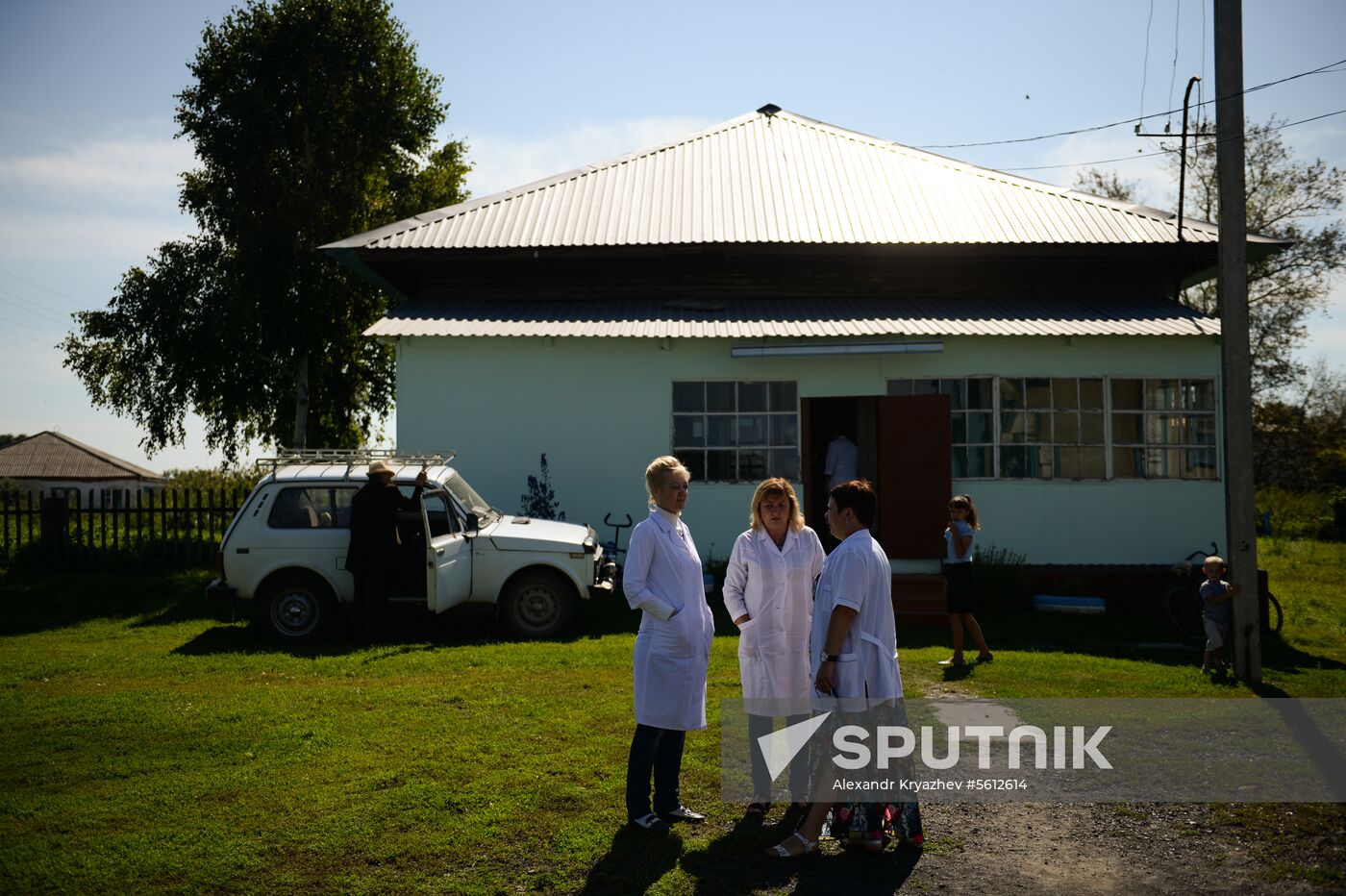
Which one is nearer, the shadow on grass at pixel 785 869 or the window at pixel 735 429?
the shadow on grass at pixel 785 869

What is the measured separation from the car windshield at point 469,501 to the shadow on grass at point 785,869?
268 inches

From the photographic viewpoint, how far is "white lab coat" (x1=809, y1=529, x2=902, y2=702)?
4820 mm

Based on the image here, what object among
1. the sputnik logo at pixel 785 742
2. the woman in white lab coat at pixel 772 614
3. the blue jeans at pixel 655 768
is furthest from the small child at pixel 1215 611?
the blue jeans at pixel 655 768

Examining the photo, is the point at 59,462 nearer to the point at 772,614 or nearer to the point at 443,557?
the point at 443,557

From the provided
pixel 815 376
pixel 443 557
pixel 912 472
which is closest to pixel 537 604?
pixel 443 557

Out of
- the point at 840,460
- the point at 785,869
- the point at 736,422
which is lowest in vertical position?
the point at 785,869

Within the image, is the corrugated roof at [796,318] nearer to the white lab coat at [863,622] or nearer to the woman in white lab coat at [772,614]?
the woman in white lab coat at [772,614]

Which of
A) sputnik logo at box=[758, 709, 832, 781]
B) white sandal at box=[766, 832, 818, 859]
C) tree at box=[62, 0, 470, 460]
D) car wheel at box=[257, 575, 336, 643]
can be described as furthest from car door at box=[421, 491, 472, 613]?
tree at box=[62, 0, 470, 460]

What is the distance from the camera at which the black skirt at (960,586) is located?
32.0 ft

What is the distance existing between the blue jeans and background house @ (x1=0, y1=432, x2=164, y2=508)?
51.9 metres

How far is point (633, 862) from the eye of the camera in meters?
4.90

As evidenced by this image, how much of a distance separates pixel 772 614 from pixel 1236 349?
6.27 meters

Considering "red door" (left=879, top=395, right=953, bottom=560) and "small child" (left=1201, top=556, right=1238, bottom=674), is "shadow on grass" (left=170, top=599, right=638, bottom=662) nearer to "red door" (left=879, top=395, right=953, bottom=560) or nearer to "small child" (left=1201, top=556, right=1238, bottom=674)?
"red door" (left=879, top=395, right=953, bottom=560)

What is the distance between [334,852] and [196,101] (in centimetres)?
2603
